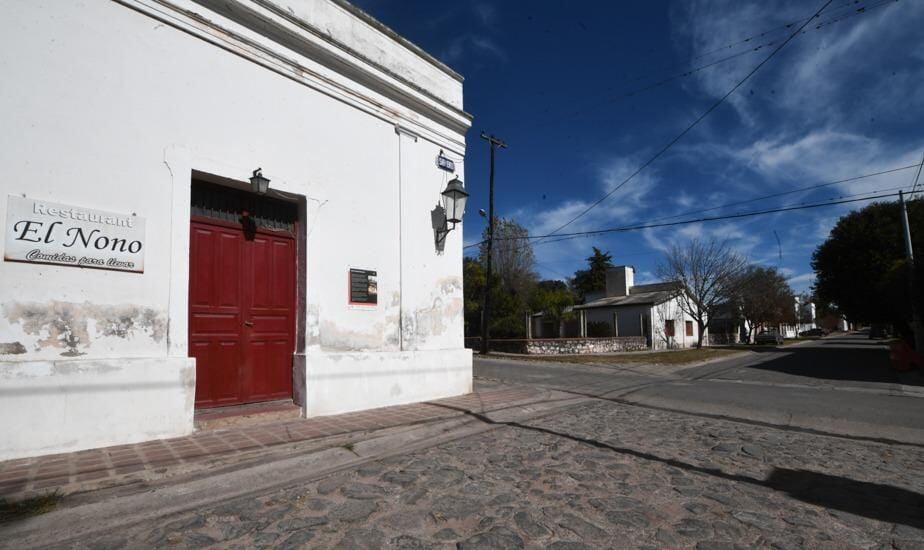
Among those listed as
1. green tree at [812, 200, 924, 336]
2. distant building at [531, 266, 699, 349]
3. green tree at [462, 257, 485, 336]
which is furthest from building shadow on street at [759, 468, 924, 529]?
distant building at [531, 266, 699, 349]

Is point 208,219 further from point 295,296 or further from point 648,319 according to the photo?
point 648,319

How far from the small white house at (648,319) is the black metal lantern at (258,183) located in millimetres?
26262

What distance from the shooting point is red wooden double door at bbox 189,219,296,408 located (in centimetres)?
519

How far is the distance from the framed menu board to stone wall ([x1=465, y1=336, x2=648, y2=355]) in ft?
56.2

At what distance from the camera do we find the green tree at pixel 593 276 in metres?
50.5

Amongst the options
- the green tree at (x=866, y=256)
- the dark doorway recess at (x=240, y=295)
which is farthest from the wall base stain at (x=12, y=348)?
the green tree at (x=866, y=256)

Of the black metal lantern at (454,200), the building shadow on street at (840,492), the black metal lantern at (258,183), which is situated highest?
the black metal lantern at (454,200)

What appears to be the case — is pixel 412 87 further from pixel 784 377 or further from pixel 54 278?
pixel 784 377

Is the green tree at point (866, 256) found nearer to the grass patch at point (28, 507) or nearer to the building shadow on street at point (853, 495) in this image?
the building shadow on street at point (853, 495)

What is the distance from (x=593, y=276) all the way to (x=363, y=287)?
47.4m

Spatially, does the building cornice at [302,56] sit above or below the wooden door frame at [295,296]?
above

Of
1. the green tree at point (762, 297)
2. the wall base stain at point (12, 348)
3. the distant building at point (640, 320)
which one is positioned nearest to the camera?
the wall base stain at point (12, 348)

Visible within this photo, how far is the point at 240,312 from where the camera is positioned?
552 cm

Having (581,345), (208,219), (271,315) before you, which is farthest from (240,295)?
(581,345)
